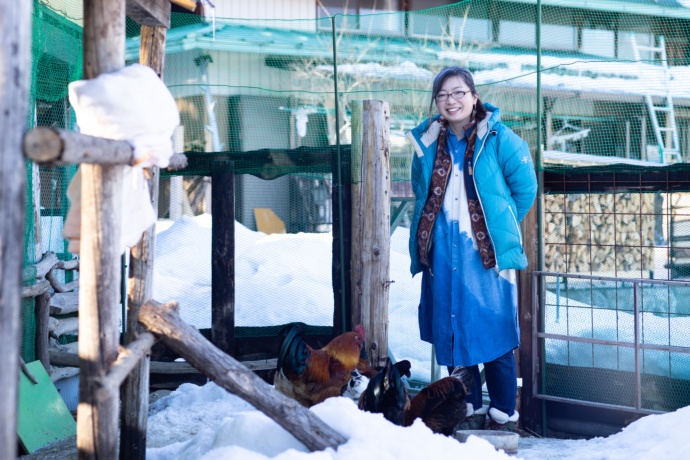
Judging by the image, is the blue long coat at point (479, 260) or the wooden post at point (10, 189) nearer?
the wooden post at point (10, 189)

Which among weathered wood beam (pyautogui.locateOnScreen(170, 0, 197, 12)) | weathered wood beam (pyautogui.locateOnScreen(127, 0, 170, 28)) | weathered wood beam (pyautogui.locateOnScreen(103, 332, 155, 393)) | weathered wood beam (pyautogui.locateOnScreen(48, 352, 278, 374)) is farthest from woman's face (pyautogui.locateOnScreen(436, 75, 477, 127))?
weathered wood beam (pyautogui.locateOnScreen(48, 352, 278, 374))

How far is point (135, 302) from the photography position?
2691mm

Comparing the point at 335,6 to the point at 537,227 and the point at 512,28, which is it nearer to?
the point at 512,28

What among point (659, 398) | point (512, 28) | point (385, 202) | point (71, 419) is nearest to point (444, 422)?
point (385, 202)

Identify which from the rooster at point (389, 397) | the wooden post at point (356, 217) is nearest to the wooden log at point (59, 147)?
the rooster at point (389, 397)

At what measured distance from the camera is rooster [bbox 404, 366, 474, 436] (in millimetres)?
3162

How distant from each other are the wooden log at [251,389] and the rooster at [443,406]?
0.97 metres

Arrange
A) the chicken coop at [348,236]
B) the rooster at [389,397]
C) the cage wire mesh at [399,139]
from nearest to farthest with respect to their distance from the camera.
Answer: the rooster at [389,397] → the chicken coop at [348,236] → the cage wire mesh at [399,139]

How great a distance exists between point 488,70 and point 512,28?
2.47m

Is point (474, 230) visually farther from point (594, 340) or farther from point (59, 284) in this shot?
point (59, 284)

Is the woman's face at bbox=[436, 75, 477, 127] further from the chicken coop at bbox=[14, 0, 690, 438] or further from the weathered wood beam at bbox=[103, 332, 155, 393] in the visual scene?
the weathered wood beam at bbox=[103, 332, 155, 393]

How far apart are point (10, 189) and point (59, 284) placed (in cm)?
341

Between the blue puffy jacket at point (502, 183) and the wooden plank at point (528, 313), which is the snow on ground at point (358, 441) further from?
the blue puffy jacket at point (502, 183)

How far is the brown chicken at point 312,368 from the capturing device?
11.9 feet
